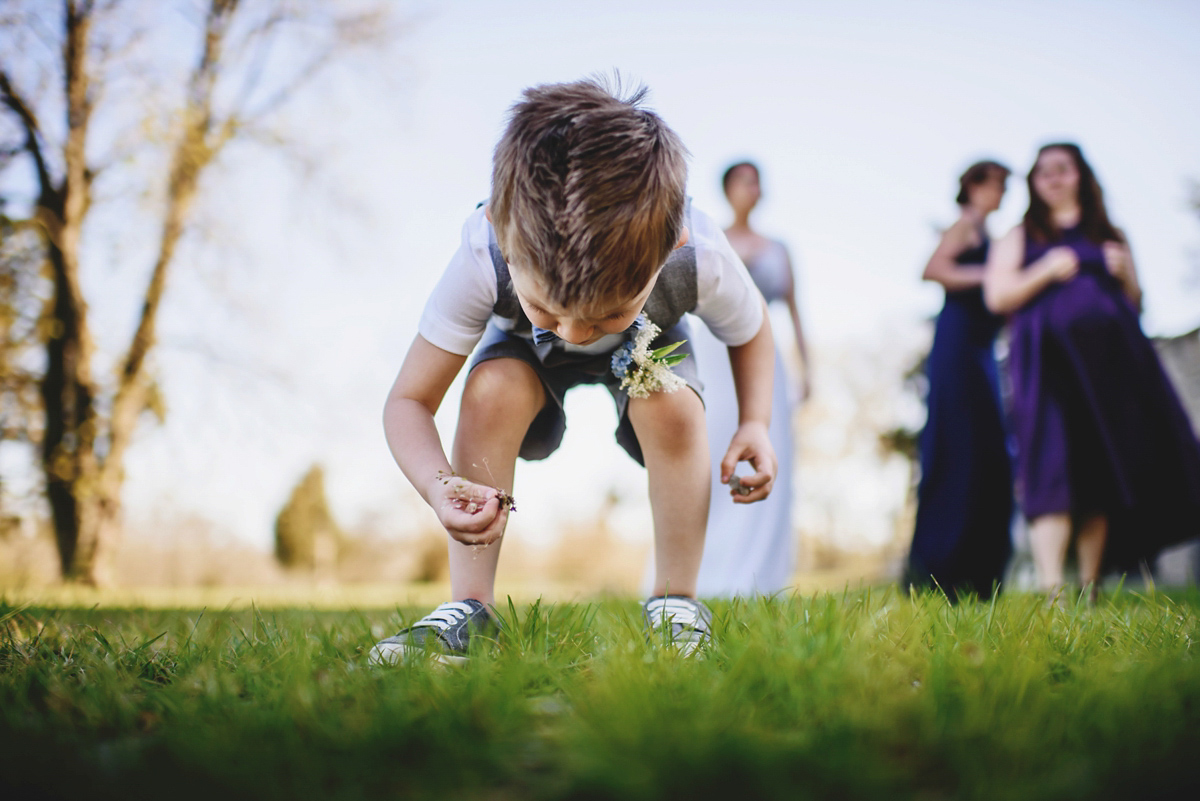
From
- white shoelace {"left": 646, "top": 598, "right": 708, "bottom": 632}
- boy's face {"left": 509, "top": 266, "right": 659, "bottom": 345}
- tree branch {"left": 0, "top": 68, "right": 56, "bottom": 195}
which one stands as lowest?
white shoelace {"left": 646, "top": 598, "right": 708, "bottom": 632}

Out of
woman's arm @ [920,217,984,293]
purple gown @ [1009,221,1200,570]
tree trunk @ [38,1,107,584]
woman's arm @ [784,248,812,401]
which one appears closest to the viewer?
purple gown @ [1009,221,1200,570]

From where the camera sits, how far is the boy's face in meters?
1.41

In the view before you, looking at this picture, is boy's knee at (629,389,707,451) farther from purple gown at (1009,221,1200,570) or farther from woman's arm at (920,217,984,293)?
woman's arm at (920,217,984,293)

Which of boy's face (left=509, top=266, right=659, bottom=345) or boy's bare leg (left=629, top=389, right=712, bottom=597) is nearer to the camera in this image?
boy's face (left=509, top=266, right=659, bottom=345)

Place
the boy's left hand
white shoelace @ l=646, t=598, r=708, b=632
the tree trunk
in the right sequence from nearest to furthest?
white shoelace @ l=646, t=598, r=708, b=632
the boy's left hand
the tree trunk

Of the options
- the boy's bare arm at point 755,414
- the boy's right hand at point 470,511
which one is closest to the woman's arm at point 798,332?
the boy's bare arm at point 755,414

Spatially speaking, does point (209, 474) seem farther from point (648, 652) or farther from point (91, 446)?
point (648, 652)

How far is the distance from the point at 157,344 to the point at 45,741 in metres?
9.07

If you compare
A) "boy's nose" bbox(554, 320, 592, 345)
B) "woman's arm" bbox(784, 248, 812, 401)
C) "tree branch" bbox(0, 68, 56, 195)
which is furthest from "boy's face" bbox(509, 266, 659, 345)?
"tree branch" bbox(0, 68, 56, 195)

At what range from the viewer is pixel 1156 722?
912 millimetres

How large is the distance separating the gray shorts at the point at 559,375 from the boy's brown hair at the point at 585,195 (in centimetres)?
45

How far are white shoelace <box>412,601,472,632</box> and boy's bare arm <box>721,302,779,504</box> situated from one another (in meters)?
0.67

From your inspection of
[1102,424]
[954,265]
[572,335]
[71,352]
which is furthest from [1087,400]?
[71,352]

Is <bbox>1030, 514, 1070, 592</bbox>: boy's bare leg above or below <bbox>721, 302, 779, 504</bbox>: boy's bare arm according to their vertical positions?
below
